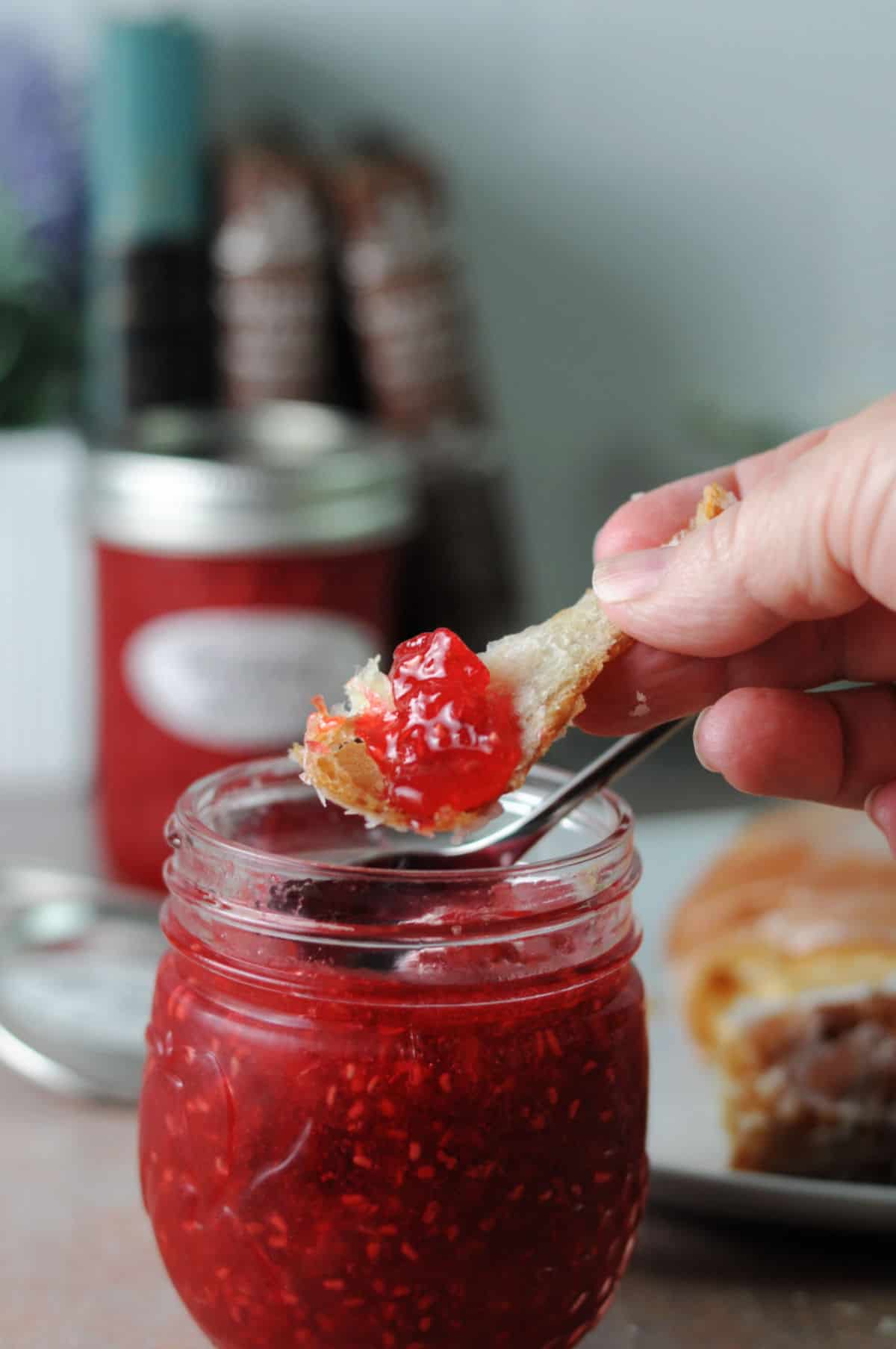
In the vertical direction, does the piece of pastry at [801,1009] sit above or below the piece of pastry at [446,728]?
below

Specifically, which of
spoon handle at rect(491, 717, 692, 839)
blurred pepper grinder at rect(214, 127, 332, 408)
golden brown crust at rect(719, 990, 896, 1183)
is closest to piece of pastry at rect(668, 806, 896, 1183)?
golden brown crust at rect(719, 990, 896, 1183)

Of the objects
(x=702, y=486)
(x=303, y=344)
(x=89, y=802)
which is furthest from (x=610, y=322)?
(x=702, y=486)

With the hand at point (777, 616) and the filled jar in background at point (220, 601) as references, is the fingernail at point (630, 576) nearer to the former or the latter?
the hand at point (777, 616)

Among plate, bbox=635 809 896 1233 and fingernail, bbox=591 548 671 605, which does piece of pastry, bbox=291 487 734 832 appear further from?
plate, bbox=635 809 896 1233

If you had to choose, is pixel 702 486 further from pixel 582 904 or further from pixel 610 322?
pixel 610 322

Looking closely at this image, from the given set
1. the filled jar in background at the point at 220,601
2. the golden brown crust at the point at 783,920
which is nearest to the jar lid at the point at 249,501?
the filled jar in background at the point at 220,601

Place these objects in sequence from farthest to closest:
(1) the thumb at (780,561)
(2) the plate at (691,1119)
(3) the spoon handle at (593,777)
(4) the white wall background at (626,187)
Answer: (4) the white wall background at (626,187) → (2) the plate at (691,1119) → (3) the spoon handle at (593,777) → (1) the thumb at (780,561)
